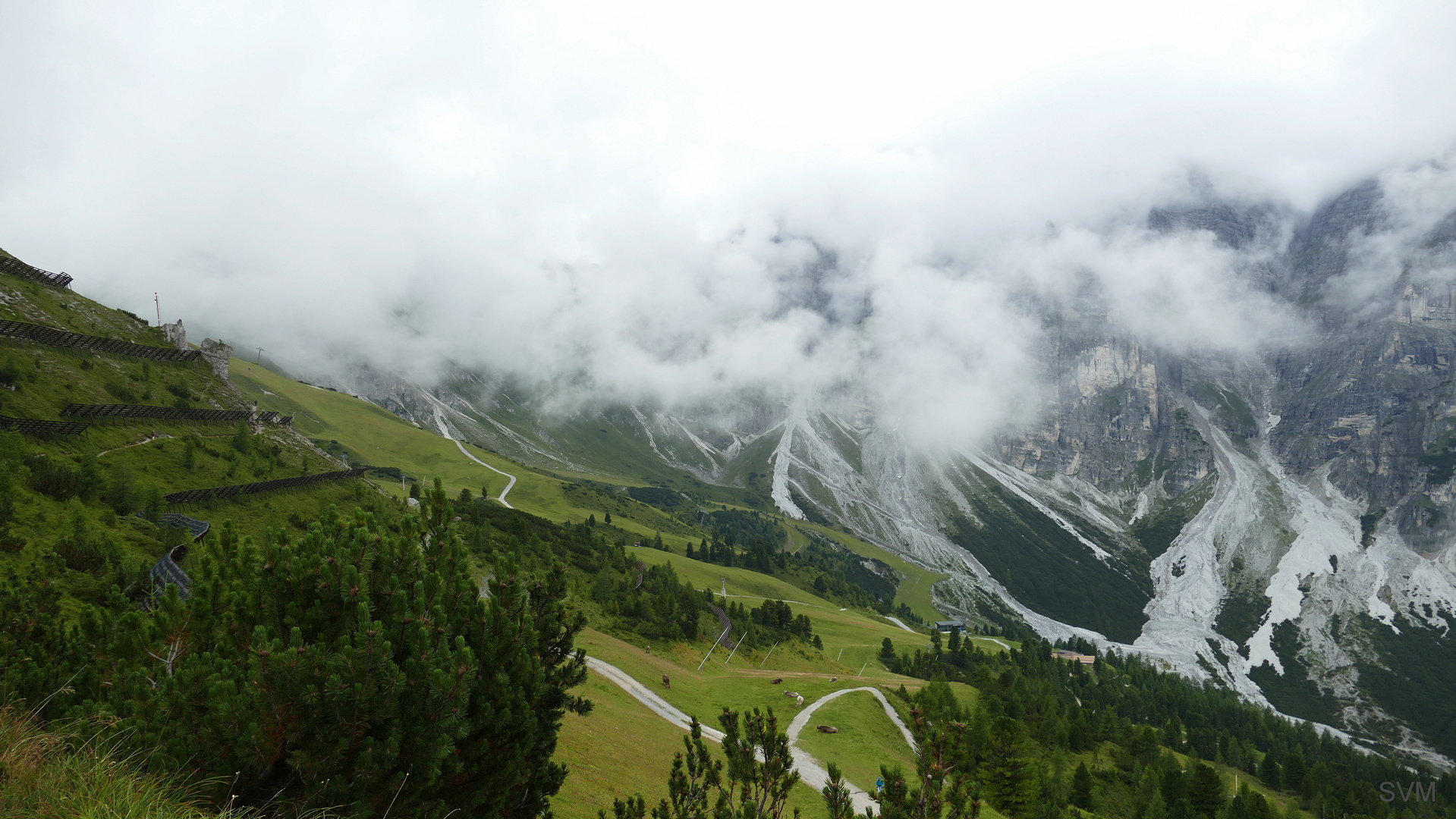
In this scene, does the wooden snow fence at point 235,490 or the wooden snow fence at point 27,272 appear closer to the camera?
the wooden snow fence at point 235,490

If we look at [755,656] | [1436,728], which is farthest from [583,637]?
[1436,728]

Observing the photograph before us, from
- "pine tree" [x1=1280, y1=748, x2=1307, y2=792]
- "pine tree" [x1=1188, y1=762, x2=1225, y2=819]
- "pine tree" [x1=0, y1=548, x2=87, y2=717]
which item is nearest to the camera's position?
"pine tree" [x1=0, y1=548, x2=87, y2=717]

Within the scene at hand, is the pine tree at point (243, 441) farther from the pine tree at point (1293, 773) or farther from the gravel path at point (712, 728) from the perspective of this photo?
the pine tree at point (1293, 773)

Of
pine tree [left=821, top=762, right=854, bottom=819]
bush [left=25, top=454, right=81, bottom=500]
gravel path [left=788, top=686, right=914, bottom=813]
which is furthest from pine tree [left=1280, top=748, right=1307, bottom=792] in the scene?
bush [left=25, top=454, right=81, bottom=500]

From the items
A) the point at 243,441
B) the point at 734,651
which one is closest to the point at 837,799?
the point at 243,441

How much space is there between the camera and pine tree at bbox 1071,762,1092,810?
71688 millimetres

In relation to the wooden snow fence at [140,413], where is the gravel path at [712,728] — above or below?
below

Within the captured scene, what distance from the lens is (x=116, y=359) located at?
7262 centimetres

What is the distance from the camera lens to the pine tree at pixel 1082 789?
71.7 m

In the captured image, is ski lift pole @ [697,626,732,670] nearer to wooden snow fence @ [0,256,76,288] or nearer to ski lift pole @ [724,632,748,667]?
ski lift pole @ [724,632,748,667]

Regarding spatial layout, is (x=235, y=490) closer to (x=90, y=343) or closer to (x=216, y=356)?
(x=90, y=343)

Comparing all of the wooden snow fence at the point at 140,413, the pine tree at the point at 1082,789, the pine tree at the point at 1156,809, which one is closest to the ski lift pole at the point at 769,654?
the pine tree at the point at 1082,789

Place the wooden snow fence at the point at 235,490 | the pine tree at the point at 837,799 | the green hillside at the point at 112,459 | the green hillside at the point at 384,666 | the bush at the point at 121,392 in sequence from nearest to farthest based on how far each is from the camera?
the green hillside at the point at 384,666
the pine tree at the point at 837,799
the green hillside at the point at 112,459
the wooden snow fence at the point at 235,490
the bush at the point at 121,392

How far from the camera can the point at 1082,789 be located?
237 ft
